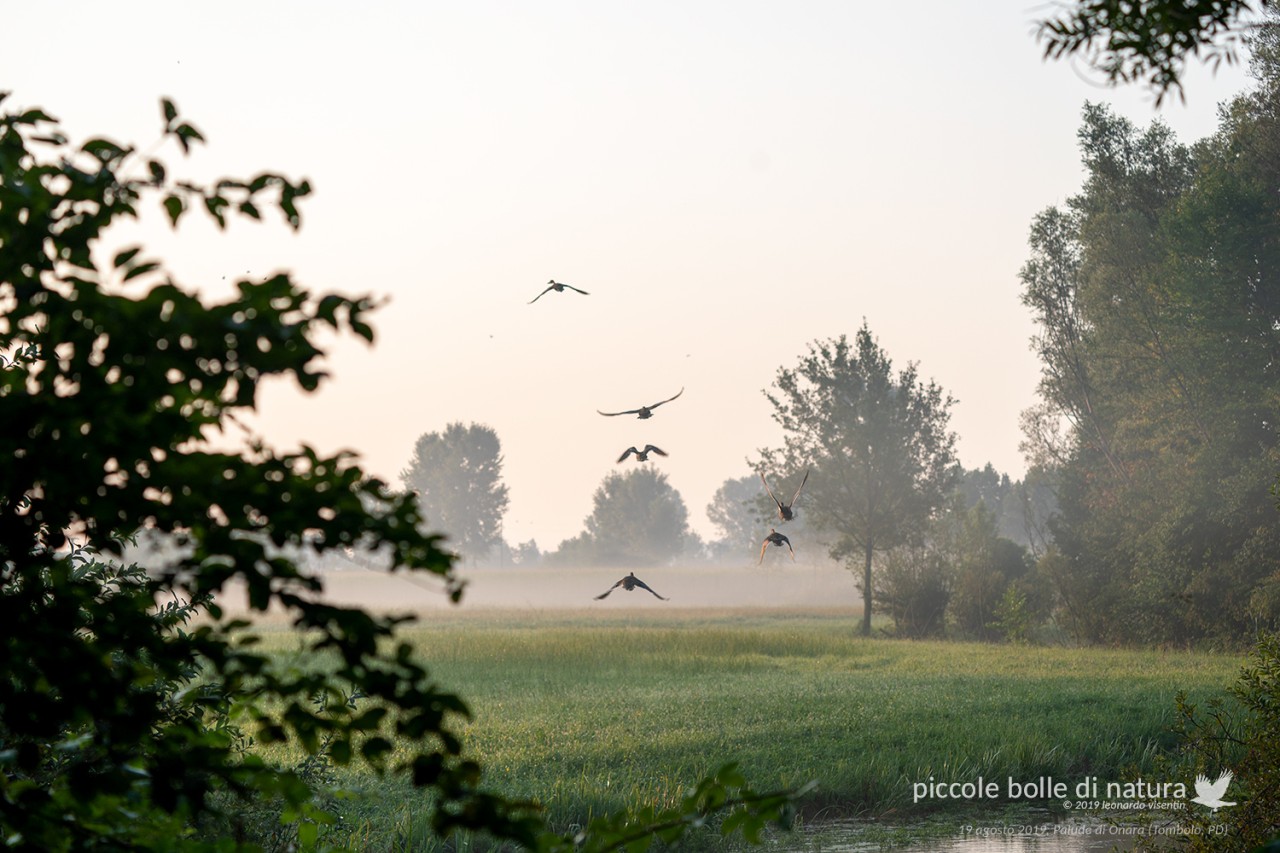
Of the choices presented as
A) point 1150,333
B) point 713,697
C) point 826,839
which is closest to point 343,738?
point 826,839

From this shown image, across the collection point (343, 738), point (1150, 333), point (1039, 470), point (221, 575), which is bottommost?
point (343, 738)

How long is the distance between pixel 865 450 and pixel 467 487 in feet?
304

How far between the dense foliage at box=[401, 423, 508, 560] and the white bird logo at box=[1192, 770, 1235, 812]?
11775 centimetres

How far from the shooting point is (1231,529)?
31047 millimetres

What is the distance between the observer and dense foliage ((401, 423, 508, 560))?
12712 cm

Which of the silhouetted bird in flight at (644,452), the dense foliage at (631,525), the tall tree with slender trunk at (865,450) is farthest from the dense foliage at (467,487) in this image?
the silhouetted bird in flight at (644,452)

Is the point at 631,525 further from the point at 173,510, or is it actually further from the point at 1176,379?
the point at 173,510

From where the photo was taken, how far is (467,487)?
5064 inches

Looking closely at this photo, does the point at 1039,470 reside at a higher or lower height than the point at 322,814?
higher

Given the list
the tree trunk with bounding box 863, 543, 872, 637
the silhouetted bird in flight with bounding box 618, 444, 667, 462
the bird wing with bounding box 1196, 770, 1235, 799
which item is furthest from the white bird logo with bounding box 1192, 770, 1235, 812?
the tree trunk with bounding box 863, 543, 872, 637

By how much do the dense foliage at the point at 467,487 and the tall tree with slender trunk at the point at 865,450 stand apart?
8735cm

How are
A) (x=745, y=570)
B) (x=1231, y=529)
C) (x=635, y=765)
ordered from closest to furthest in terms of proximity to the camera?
1. (x=635, y=765)
2. (x=1231, y=529)
3. (x=745, y=570)

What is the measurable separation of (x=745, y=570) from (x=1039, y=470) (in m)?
64.7

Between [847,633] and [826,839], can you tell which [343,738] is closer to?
[826,839]
